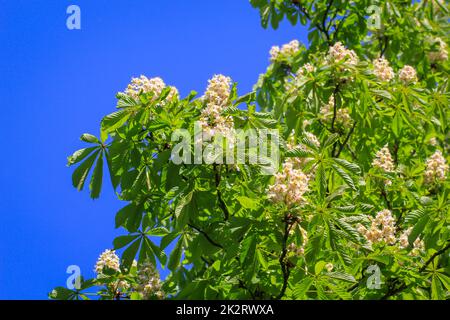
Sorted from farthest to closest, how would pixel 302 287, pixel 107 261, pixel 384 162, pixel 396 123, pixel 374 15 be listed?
1. pixel 374 15
2. pixel 396 123
3. pixel 384 162
4. pixel 107 261
5. pixel 302 287

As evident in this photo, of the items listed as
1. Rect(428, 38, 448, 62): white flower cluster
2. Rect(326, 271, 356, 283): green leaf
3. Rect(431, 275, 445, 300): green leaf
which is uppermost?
Rect(428, 38, 448, 62): white flower cluster

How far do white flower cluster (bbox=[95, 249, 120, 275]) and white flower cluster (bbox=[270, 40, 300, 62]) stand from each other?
3.87 m

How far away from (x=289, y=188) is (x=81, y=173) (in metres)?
1.50

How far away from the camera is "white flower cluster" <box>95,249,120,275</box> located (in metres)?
6.12

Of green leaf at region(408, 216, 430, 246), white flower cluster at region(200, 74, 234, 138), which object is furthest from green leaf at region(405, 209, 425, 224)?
white flower cluster at region(200, 74, 234, 138)

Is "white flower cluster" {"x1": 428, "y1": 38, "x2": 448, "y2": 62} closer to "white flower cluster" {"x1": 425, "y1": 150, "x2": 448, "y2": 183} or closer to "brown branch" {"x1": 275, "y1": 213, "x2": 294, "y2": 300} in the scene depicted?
"white flower cluster" {"x1": 425, "y1": 150, "x2": 448, "y2": 183}

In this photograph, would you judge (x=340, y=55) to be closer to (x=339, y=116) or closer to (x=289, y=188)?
(x=339, y=116)

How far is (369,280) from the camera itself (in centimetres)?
545

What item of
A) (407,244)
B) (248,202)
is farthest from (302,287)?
(407,244)

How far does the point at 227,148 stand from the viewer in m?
4.86

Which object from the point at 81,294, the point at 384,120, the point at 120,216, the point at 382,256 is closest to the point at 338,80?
the point at 384,120
